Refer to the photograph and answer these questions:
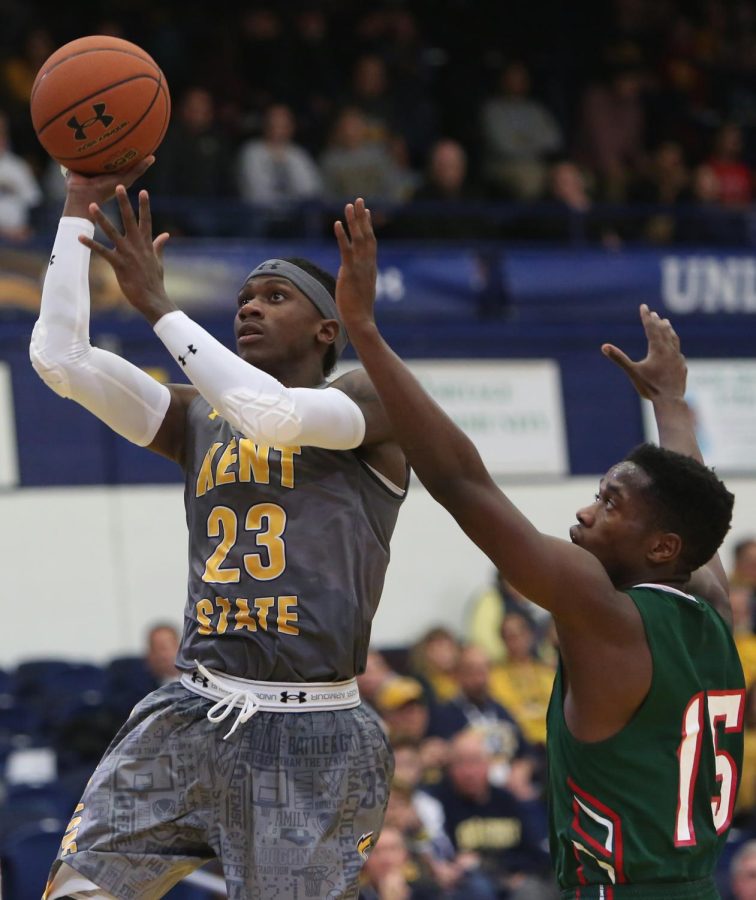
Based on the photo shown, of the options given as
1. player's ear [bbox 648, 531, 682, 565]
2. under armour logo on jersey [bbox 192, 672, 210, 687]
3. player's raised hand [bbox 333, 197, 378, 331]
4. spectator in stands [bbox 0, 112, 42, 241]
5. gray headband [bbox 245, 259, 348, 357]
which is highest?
spectator in stands [bbox 0, 112, 42, 241]

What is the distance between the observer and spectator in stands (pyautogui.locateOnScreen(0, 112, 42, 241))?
1171cm

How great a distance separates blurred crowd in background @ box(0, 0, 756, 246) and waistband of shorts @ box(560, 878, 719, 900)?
8705 mm

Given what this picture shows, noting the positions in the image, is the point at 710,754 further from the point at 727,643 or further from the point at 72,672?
the point at 72,672

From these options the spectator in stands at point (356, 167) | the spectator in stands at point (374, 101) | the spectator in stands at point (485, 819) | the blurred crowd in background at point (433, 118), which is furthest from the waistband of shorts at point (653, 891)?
the spectator in stands at point (374, 101)

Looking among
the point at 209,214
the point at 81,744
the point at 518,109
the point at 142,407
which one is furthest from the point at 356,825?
the point at 518,109

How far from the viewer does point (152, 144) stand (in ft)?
15.4

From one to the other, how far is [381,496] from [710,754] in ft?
3.87

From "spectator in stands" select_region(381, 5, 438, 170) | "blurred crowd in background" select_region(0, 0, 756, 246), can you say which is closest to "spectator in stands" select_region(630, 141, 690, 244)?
"blurred crowd in background" select_region(0, 0, 756, 246)

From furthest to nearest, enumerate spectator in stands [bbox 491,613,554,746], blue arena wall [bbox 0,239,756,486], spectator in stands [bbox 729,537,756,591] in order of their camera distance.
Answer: spectator in stands [bbox 729,537,756,591]
blue arena wall [bbox 0,239,756,486]
spectator in stands [bbox 491,613,554,746]

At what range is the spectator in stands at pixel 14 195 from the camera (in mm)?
11711

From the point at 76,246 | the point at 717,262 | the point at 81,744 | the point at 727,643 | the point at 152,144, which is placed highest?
the point at 717,262

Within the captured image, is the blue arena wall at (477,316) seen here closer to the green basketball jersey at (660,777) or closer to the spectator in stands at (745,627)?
the spectator in stands at (745,627)

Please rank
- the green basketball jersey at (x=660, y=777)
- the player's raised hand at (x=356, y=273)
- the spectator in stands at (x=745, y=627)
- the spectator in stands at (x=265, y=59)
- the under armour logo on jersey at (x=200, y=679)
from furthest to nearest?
1. the spectator in stands at (x=265, y=59)
2. the spectator in stands at (x=745, y=627)
3. the under armour logo on jersey at (x=200, y=679)
4. the green basketball jersey at (x=660, y=777)
5. the player's raised hand at (x=356, y=273)

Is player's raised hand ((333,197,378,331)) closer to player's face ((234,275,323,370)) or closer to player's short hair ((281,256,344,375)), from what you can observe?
player's face ((234,275,323,370))
